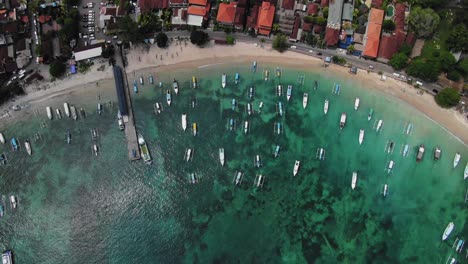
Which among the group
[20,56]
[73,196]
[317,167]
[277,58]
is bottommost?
[73,196]

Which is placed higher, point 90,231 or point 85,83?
point 85,83

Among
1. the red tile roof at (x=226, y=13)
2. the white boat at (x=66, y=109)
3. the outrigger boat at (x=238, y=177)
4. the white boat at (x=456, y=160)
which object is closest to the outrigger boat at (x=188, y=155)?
the outrigger boat at (x=238, y=177)

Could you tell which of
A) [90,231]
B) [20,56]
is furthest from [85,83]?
[90,231]

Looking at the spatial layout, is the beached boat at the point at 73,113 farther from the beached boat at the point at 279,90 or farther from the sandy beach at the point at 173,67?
the beached boat at the point at 279,90

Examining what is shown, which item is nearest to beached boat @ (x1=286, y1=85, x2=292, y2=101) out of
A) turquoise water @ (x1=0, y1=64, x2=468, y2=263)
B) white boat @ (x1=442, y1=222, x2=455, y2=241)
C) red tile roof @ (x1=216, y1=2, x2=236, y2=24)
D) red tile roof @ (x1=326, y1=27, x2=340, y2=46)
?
turquoise water @ (x1=0, y1=64, x2=468, y2=263)

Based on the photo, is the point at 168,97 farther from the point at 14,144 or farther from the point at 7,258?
the point at 7,258

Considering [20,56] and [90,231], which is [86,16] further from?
[90,231]

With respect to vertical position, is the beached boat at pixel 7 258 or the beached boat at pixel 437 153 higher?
the beached boat at pixel 437 153
